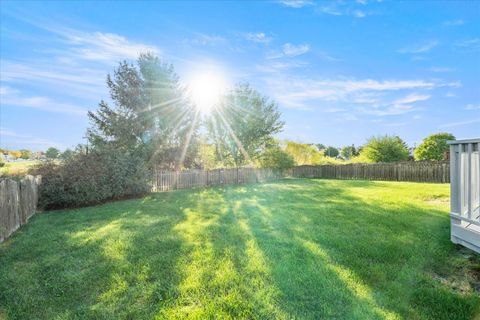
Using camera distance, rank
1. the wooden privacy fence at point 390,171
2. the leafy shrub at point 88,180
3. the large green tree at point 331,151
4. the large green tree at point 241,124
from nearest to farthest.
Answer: the leafy shrub at point 88,180, the wooden privacy fence at point 390,171, the large green tree at point 241,124, the large green tree at point 331,151

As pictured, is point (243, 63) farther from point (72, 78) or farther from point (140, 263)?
point (140, 263)

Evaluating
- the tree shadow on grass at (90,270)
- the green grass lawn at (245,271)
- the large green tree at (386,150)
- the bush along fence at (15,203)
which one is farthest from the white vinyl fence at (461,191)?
the large green tree at (386,150)

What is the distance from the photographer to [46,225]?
566 cm

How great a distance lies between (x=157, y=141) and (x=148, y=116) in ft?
6.27

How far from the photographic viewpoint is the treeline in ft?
28.2

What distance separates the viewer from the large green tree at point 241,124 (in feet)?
69.6

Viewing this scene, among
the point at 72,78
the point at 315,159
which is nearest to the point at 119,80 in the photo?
the point at 72,78

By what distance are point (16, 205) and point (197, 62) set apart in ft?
26.8

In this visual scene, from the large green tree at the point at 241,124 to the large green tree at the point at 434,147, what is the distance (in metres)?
14.2

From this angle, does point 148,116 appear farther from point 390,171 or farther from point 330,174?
point 390,171

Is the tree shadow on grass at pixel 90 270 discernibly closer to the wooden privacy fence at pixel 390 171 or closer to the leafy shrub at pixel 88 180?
the leafy shrub at pixel 88 180

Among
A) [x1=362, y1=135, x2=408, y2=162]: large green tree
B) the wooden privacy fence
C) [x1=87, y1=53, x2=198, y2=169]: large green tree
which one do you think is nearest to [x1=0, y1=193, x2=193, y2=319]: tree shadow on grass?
[x1=87, y1=53, x2=198, y2=169]: large green tree

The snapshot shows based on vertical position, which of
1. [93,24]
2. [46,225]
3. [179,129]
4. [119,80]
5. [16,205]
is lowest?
[46,225]

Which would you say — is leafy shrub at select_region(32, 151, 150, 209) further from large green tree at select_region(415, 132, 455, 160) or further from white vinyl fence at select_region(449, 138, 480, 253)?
large green tree at select_region(415, 132, 455, 160)
